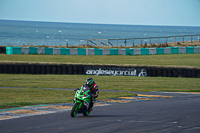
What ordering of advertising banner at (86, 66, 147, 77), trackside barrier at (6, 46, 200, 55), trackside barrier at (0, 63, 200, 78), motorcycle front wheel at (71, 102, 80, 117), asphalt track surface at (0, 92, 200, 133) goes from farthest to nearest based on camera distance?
trackside barrier at (6, 46, 200, 55) → advertising banner at (86, 66, 147, 77) → trackside barrier at (0, 63, 200, 78) → motorcycle front wheel at (71, 102, 80, 117) → asphalt track surface at (0, 92, 200, 133)

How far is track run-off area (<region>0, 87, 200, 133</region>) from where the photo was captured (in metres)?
8.64

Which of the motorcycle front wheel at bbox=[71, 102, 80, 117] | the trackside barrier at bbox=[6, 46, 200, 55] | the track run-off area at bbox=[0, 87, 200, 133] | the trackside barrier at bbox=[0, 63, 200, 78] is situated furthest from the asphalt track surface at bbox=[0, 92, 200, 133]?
the trackside barrier at bbox=[6, 46, 200, 55]

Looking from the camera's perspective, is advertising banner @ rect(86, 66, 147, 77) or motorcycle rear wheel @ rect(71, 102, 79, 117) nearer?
motorcycle rear wheel @ rect(71, 102, 79, 117)

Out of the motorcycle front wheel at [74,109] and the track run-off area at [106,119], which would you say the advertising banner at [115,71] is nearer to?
the track run-off area at [106,119]

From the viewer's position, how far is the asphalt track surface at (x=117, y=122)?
8.50m

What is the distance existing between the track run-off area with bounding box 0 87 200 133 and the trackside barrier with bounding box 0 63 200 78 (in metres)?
12.5

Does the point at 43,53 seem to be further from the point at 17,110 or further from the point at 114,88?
the point at 17,110

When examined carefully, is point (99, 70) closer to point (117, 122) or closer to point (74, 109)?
point (74, 109)

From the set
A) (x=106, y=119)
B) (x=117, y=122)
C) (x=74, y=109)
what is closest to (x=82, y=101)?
(x=74, y=109)

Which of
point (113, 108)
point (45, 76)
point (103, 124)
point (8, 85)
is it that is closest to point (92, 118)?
point (103, 124)

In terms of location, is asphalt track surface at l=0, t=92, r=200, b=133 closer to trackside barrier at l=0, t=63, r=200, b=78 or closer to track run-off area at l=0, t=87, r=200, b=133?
track run-off area at l=0, t=87, r=200, b=133

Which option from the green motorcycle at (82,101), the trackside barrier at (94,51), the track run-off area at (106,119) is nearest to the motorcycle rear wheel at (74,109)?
the green motorcycle at (82,101)

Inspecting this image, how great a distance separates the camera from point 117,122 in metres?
9.66

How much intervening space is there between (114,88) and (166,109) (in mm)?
8460
